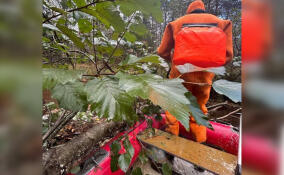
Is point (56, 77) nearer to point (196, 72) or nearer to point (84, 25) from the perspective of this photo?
point (84, 25)

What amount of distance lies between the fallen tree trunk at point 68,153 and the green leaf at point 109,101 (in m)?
0.38

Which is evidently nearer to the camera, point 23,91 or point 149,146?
point 23,91

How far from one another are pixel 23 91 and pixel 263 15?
0.17 meters

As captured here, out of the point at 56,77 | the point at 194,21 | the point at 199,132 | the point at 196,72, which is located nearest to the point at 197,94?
the point at 196,72

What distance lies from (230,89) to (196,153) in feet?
2.48

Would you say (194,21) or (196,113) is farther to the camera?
(194,21)

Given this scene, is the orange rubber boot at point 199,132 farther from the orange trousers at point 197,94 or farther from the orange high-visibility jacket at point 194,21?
the orange high-visibility jacket at point 194,21

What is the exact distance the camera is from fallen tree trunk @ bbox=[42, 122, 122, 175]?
18.1 inches

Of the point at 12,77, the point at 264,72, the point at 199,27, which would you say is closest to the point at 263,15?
the point at 264,72

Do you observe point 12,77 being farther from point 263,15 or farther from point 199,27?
point 199,27

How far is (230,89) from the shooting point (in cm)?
33

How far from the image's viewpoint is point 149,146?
100cm

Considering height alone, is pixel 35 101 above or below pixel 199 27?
below

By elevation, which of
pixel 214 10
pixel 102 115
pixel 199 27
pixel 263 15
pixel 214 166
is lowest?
pixel 214 166
